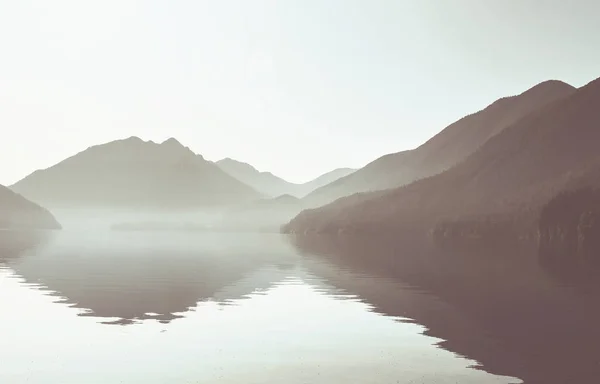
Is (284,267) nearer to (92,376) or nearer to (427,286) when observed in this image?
(427,286)

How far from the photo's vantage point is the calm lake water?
35031 mm

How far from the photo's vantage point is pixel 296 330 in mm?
49438

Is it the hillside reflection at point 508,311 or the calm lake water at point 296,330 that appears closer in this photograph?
the calm lake water at point 296,330

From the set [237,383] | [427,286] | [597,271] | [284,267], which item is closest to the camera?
[237,383]

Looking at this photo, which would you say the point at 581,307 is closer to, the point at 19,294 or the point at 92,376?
the point at 92,376

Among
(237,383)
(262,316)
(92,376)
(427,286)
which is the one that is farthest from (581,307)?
(92,376)

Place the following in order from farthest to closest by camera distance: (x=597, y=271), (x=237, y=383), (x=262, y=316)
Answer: (x=597, y=271)
(x=262, y=316)
(x=237, y=383)

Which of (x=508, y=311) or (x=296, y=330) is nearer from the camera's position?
(x=296, y=330)

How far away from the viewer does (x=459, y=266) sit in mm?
117125

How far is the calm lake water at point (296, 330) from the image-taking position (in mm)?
35031

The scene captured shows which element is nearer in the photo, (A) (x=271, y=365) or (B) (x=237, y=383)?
(B) (x=237, y=383)

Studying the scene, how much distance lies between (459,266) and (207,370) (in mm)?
88663

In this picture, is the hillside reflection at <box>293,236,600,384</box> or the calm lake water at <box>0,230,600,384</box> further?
the hillside reflection at <box>293,236,600,384</box>

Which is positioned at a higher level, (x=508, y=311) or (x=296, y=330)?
(x=508, y=311)
